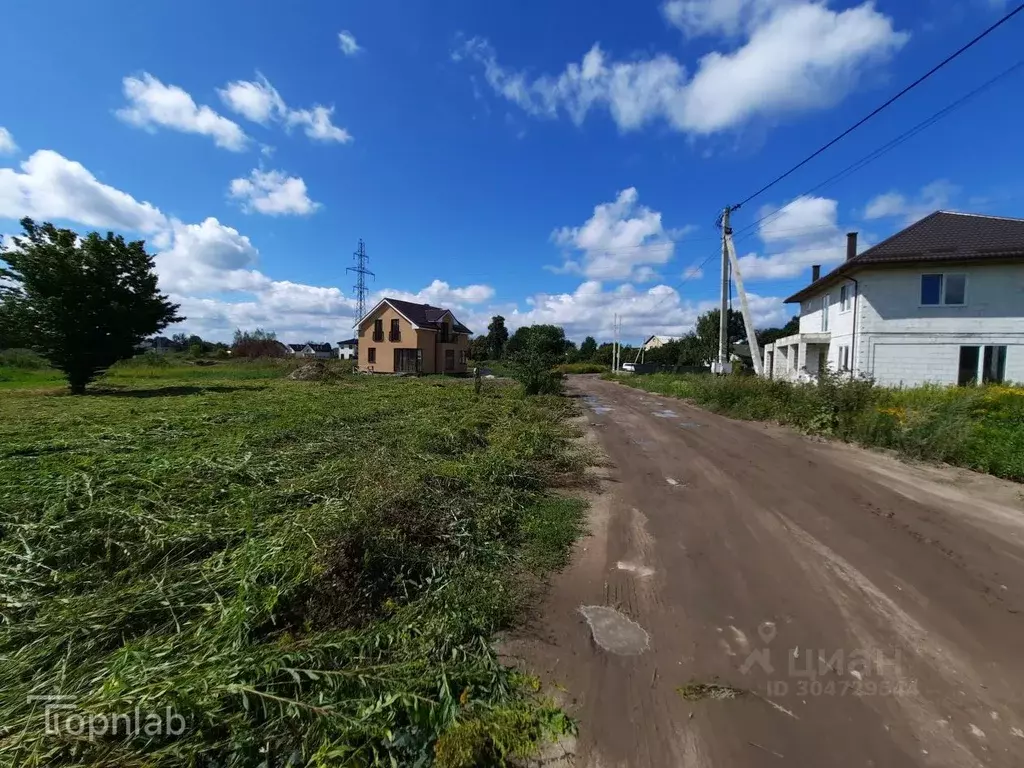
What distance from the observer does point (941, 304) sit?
53.2 ft

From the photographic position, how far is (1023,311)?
15.4m

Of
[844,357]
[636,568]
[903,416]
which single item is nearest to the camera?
[636,568]

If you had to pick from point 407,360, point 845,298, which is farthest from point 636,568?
point 407,360

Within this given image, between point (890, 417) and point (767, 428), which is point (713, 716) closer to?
point (890, 417)

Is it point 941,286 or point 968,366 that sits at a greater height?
point 941,286

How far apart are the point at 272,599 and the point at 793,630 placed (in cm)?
364

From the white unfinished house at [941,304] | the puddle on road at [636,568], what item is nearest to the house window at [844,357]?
the white unfinished house at [941,304]

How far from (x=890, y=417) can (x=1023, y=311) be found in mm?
12259

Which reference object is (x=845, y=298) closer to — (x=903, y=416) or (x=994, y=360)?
(x=994, y=360)

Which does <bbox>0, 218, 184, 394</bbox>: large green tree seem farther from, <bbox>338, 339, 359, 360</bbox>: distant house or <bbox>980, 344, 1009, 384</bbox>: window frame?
<bbox>338, 339, 359, 360</bbox>: distant house

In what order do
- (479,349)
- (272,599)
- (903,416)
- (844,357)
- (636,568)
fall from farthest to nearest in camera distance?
(479,349), (844,357), (903,416), (636,568), (272,599)

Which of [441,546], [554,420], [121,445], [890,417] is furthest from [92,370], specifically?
[890,417]

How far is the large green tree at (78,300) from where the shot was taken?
A: 668 inches

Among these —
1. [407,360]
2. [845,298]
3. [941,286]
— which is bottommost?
[407,360]
